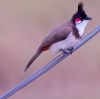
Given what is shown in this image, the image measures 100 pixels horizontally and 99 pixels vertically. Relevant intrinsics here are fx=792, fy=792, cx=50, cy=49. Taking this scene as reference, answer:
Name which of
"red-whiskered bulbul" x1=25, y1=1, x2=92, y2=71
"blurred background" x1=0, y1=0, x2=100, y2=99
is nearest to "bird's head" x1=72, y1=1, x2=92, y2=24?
"red-whiskered bulbul" x1=25, y1=1, x2=92, y2=71

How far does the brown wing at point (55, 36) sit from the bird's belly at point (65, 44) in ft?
0.09

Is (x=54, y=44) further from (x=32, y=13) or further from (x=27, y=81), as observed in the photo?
(x=32, y=13)

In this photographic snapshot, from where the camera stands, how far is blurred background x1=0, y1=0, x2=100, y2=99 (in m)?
6.67

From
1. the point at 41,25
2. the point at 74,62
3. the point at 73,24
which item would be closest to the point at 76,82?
the point at 74,62

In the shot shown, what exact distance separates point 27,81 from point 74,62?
11.9 ft

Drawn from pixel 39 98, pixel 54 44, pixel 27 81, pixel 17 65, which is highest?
pixel 17 65

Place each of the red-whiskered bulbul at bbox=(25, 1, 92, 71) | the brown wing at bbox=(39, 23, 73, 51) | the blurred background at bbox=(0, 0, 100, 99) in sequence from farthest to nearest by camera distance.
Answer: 1. the blurred background at bbox=(0, 0, 100, 99)
2. the red-whiskered bulbul at bbox=(25, 1, 92, 71)
3. the brown wing at bbox=(39, 23, 73, 51)

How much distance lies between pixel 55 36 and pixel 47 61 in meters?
2.34

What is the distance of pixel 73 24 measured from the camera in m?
4.64

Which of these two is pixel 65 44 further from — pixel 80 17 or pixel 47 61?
pixel 47 61

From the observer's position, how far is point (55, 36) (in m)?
4.43

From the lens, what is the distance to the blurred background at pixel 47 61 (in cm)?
667

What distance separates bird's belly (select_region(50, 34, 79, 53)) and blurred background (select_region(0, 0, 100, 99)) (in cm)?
192

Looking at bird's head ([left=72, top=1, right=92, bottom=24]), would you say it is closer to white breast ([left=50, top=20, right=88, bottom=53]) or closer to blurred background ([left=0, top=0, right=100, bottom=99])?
white breast ([left=50, top=20, right=88, bottom=53])
